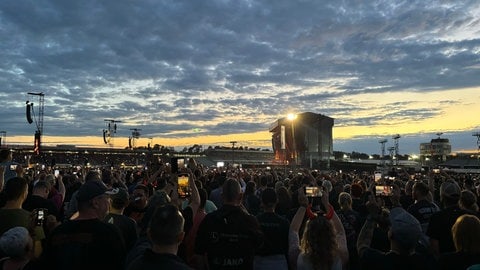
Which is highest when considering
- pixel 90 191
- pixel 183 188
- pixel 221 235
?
pixel 90 191

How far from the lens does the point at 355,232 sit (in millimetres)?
6004

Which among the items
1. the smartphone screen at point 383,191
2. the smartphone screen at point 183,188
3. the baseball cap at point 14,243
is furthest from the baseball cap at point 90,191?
the smartphone screen at point 383,191

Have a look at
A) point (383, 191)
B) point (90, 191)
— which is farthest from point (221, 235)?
point (383, 191)

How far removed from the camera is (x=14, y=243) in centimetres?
351

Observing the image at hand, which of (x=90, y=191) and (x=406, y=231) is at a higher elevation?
(x=90, y=191)

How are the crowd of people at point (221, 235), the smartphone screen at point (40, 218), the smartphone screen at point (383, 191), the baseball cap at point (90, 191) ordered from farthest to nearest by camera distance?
the smartphone screen at point (383, 191)
the smartphone screen at point (40, 218)
the baseball cap at point (90, 191)
the crowd of people at point (221, 235)

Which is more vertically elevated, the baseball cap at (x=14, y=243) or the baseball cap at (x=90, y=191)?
the baseball cap at (x=90, y=191)

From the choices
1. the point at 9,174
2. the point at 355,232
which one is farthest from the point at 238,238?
the point at 9,174

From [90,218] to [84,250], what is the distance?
31cm

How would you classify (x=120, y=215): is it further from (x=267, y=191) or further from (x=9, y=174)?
(x=9, y=174)

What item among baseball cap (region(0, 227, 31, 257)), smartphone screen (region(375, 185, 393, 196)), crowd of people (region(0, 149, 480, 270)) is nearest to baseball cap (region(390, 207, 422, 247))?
crowd of people (region(0, 149, 480, 270))

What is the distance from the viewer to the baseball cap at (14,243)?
3490 millimetres

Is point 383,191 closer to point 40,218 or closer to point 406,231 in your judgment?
point 406,231

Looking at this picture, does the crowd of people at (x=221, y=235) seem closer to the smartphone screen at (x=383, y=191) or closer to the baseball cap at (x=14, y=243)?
the baseball cap at (x=14, y=243)
